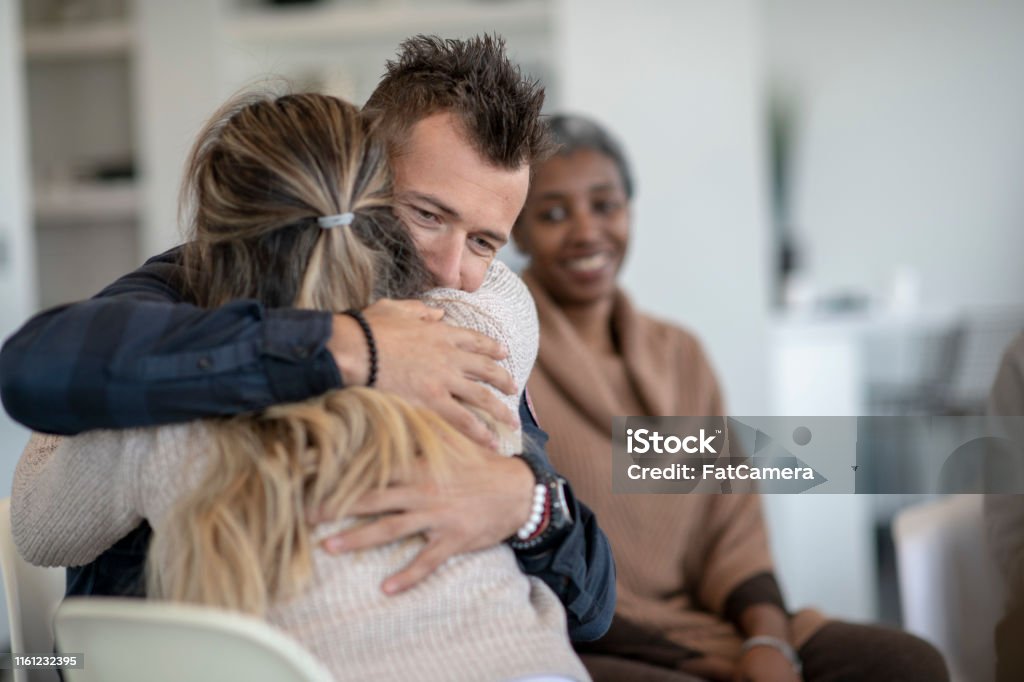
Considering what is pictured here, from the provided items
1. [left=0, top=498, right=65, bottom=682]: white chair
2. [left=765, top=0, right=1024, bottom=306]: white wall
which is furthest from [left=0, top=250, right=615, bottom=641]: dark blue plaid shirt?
[left=765, top=0, right=1024, bottom=306]: white wall

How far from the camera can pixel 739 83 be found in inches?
128

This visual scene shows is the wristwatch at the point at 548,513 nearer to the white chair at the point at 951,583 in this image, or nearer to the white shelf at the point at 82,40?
the white chair at the point at 951,583

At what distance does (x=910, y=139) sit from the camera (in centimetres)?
528

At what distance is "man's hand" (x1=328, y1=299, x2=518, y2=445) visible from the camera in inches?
37.7

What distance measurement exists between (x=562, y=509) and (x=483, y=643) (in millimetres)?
207

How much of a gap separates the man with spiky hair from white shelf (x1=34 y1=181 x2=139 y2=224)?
344 centimetres

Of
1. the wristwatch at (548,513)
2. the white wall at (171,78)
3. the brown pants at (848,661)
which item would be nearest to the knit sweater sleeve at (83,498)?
the wristwatch at (548,513)

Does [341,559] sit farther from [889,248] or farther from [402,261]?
[889,248]

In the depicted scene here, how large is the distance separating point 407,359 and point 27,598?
76cm

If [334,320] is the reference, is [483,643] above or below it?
below

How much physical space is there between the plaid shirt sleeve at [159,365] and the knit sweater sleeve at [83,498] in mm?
24

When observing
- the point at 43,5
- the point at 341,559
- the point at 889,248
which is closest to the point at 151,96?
the point at 43,5

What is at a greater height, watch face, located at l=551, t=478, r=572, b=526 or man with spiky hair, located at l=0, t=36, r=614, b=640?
man with spiky hair, located at l=0, t=36, r=614, b=640

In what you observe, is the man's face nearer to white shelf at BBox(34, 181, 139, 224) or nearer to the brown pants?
the brown pants
